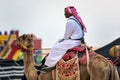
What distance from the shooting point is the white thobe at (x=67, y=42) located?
344 inches

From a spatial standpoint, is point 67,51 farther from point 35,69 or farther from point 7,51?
point 7,51

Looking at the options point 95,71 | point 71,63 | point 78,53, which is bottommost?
point 95,71

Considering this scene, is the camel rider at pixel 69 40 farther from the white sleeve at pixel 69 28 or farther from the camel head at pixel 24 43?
the camel head at pixel 24 43

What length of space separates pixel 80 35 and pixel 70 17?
1.33 feet

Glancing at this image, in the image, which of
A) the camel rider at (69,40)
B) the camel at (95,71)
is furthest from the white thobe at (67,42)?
the camel at (95,71)

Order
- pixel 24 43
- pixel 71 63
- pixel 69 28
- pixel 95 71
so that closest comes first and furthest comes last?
pixel 95 71 < pixel 71 63 < pixel 69 28 < pixel 24 43

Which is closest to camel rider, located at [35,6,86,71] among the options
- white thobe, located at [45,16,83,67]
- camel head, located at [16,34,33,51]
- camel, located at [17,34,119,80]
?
white thobe, located at [45,16,83,67]

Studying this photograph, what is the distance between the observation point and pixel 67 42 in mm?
8766

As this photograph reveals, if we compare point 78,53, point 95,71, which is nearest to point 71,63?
point 78,53

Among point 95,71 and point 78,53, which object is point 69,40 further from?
point 95,71

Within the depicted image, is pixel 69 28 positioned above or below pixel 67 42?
above

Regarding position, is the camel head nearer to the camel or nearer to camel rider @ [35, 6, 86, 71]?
the camel

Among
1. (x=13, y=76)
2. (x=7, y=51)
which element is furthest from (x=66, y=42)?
(x=7, y=51)

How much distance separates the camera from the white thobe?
875 cm
